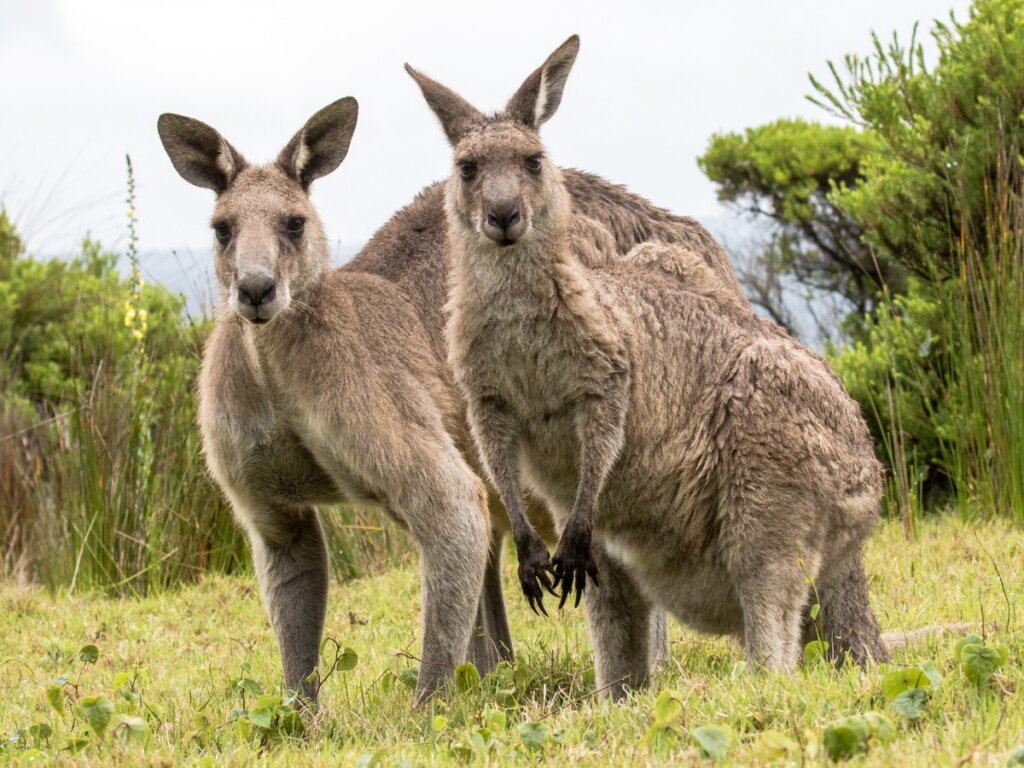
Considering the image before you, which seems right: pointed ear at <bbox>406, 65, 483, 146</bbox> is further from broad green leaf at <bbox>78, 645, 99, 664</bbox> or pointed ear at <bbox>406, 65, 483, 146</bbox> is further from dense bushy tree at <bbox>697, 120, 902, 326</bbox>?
dense bushy tree at <bbox>697, 120, 902, 326</bbox>

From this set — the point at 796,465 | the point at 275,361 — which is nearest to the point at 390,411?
the point at 275,361

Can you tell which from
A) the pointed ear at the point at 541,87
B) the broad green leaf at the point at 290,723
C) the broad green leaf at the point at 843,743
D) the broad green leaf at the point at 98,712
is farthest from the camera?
the pointed ear at the point at 541,87

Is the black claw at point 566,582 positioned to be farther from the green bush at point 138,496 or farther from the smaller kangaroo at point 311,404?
the green bush at point 138,496

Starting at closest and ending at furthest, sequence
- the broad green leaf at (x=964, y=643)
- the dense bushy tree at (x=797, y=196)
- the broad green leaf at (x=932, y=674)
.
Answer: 1. the broad green leaf at (x=932, y=674)
2. the broad green leaf at (x=964, y=643)
3. the dense bushy tree at (x=797, y=196)

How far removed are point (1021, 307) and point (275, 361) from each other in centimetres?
384

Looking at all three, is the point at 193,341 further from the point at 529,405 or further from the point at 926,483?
the point at 926,483

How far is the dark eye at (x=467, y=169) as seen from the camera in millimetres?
4285

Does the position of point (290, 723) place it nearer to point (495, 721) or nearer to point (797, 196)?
point (495, 721)

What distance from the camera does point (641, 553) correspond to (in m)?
4.31

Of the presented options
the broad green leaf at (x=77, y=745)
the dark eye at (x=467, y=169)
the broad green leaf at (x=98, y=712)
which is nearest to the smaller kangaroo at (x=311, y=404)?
the dark eye at (x=467, y=169)

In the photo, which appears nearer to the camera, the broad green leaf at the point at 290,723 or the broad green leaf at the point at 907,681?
the broad green leaf at the point at 907,681

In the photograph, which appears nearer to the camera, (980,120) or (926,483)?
(980,120)

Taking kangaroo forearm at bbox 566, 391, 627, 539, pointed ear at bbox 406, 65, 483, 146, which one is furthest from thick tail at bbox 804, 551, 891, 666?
pointed ear at bbox 406, 65, 483, 146

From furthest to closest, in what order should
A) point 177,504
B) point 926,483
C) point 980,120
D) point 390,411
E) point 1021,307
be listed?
point 926,483 < point 980,120 < point 177,504 < point 1021,307 < point 390,411
